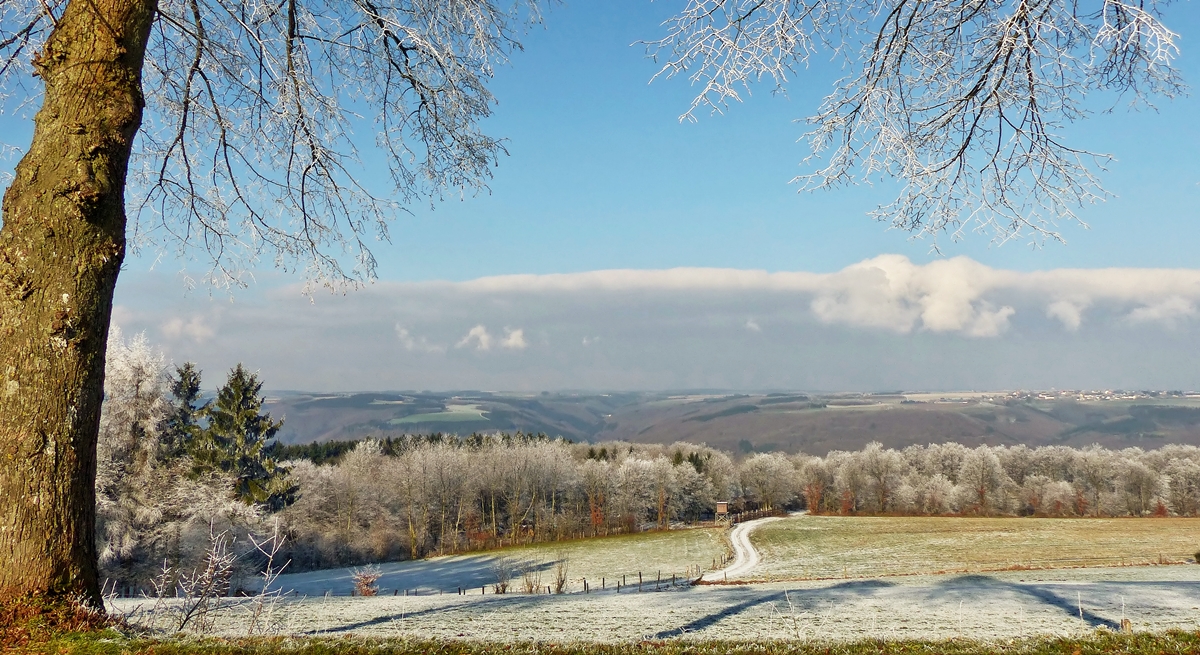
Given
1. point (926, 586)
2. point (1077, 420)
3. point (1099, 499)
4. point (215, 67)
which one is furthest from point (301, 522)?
point (1077, 420)

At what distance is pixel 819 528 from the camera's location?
5762cm

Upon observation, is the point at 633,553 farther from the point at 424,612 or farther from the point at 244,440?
the point at 424,612

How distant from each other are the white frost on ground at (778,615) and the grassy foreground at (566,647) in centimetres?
128

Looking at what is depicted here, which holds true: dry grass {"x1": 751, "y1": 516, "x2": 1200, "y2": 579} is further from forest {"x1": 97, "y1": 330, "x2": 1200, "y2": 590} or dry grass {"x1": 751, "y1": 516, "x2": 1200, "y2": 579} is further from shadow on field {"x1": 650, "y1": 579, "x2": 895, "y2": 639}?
forest {"x1": 97, "y1": 330, "x2": 1200, "y2": 590}

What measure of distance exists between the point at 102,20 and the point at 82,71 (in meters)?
0.46

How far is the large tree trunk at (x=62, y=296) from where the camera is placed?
4.18 metres

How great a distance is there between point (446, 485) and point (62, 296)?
60.5 m

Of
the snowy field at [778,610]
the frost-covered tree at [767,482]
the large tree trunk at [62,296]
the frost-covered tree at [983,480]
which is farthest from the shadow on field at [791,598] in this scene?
the frost-covered tree at [983,480]

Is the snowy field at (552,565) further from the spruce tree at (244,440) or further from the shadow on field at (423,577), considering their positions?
the spruce tree at (244,440)

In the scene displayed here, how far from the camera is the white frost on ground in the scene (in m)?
8.77

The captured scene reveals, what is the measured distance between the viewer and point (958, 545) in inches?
1722

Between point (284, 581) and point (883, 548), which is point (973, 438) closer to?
point (883, 548)

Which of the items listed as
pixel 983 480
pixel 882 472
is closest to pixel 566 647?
pixel 882 472

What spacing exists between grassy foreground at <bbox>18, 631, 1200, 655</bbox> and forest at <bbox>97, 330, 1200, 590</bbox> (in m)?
11.9
